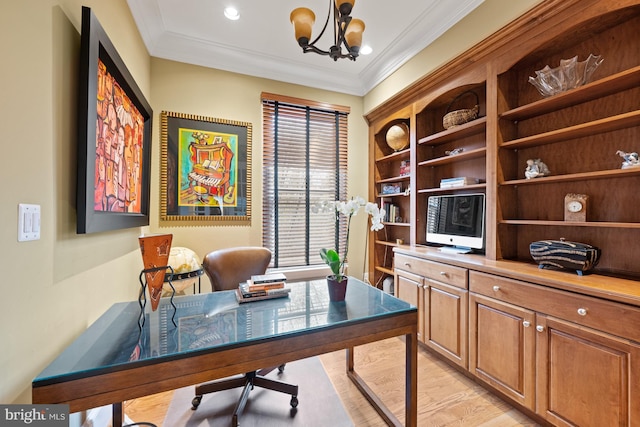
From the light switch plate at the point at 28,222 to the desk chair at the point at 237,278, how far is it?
1.13 metres

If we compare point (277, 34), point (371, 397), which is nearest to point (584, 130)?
point (371, 397)

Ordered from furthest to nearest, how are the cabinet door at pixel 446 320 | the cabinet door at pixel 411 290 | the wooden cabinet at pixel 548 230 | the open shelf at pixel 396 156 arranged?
1. the open shelf at pixel 396 156
2. the cabinet door at pixel 411 290
3. the cabinet door at pixel 446 320
4. the wooden cabinet at pixel 548 230

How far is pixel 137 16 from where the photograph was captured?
6.79ft

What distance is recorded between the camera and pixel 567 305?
4.72ft

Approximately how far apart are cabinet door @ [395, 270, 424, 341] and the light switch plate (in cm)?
251

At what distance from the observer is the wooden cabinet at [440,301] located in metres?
2.04

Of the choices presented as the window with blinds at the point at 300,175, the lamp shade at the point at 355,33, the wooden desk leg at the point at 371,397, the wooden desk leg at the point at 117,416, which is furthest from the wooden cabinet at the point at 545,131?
the wooden desk leg at the point at 117,416

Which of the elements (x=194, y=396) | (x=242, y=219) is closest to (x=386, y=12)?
(x=242, y=219)

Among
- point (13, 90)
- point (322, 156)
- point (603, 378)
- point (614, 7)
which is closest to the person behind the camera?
point (13, 90)

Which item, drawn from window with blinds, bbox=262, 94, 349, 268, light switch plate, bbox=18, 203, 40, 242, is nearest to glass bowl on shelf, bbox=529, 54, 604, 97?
window with blinds, bbox=262, 94, 349, 268

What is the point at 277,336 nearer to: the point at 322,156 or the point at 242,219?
the point at 242,219

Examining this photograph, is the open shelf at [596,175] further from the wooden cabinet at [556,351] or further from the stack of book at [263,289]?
the stack of book at [263,289]

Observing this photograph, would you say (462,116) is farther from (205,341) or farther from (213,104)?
(205,341)

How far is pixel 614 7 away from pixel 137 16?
3.14m
